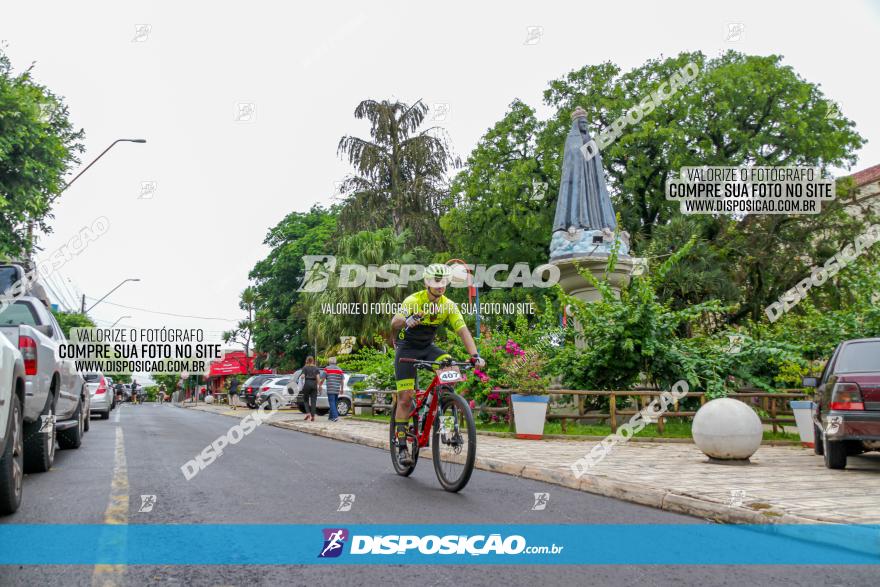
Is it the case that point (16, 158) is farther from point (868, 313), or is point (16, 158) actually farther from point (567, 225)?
point (868, 313)

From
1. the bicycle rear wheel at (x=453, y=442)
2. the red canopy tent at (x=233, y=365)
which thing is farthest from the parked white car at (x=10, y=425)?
the red canopy tent at (x=233, y=365)

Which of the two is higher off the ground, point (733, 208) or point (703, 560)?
point (733, 208)

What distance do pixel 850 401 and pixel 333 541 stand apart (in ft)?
20.5

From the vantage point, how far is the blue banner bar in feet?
15.0

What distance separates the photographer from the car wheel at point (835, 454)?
29.7 feet

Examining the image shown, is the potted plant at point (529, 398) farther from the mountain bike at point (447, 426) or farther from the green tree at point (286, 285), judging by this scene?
the green tree at point (286, 285)

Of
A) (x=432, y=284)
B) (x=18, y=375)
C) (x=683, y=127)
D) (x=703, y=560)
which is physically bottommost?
(x=703, y=560)

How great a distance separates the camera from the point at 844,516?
5742 mm

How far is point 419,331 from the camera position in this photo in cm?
775

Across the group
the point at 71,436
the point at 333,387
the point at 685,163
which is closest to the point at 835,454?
the point at 71,436

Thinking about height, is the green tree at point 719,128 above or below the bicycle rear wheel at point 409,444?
above

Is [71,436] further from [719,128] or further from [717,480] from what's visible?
[719,128]

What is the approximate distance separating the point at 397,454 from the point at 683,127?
27406 mm

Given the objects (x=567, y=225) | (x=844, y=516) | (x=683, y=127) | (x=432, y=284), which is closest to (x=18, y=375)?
(x=432, y=284)
